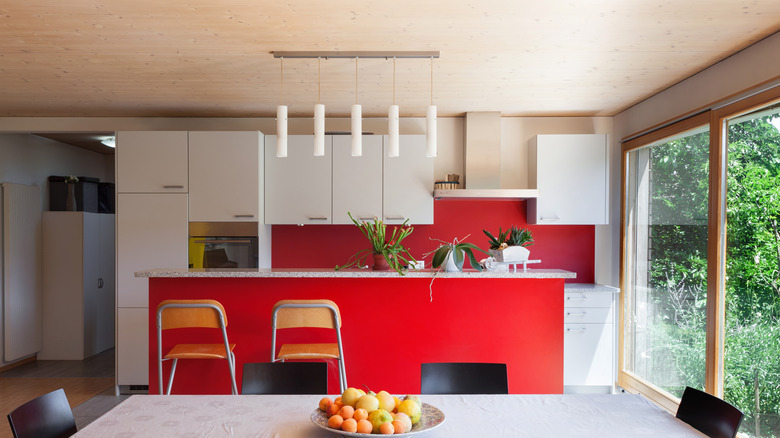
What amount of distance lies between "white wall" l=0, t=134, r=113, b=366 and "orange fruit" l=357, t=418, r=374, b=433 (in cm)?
524

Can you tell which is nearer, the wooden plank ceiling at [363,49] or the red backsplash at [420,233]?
the wooden plank ceiling at [363,49]

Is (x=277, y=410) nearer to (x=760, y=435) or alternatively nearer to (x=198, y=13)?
(x=198, y=13)

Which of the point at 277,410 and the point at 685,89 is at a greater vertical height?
the point at 685,89

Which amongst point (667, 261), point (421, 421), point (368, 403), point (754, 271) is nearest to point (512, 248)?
point (754, 271)

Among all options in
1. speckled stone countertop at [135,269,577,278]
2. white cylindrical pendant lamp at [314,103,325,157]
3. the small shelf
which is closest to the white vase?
speckled stone countertop at [135,269,577,278]

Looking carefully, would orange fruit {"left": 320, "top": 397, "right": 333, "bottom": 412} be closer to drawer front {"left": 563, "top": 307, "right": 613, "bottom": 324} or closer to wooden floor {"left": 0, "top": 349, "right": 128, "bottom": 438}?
wooden floor {"left": 0, "top": 349, "right": 128, "bottom": 438}

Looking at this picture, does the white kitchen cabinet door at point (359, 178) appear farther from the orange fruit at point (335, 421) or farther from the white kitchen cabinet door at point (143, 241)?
the orange fruit at point (335, 421)

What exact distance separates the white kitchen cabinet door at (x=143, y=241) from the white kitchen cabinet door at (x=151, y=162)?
0.33 ft

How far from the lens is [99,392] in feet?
14.6

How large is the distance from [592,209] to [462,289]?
1978 millimetres

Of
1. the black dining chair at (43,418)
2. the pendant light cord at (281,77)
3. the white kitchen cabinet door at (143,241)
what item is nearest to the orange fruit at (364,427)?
the black dining chair at (43,418)

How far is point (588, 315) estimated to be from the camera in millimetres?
4461

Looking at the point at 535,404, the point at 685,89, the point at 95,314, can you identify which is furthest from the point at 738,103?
the point at 95,314

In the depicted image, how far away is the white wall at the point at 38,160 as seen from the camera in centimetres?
539
